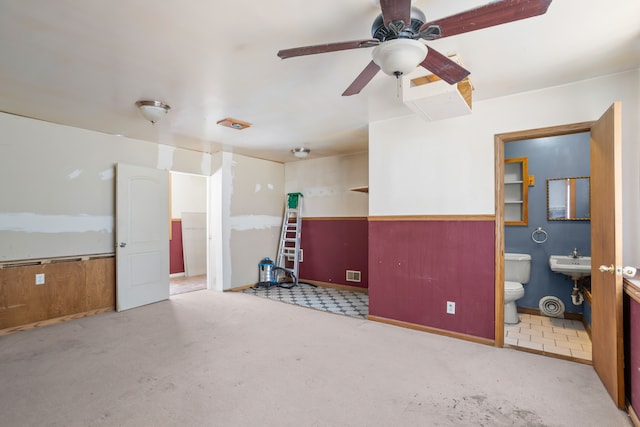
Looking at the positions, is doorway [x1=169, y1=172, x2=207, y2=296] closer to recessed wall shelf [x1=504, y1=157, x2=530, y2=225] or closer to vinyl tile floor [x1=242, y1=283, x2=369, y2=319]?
vinyl tile floor [x1=242, y1=283, x2=369, y2=319]

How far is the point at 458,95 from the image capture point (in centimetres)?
243

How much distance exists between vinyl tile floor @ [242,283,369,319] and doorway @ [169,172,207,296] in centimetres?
193

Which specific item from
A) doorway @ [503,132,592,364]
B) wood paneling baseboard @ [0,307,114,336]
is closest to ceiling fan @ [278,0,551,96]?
doorway @ [503,132,592,364]

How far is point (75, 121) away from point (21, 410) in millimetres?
2959

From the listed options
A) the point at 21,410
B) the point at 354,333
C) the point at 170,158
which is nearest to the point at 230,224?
the point at 170,158

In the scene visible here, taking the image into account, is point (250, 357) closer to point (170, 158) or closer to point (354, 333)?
point (354, 333)

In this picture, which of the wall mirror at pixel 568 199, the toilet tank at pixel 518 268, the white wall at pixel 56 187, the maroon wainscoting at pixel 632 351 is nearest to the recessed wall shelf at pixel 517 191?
the wall mirror at pixel 568 199

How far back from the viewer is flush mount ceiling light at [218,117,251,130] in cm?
371

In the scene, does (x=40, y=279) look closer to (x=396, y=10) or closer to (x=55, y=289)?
(x=55, y=289)

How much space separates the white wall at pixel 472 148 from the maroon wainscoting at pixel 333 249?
1732mm

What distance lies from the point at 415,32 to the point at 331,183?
421 cm

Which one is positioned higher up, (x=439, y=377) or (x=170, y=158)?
(x=170, y=158)

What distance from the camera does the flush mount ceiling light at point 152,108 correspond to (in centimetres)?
312

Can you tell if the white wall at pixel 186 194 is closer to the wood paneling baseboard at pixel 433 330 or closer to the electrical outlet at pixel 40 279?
the electrical outlet at pixel 40 279
